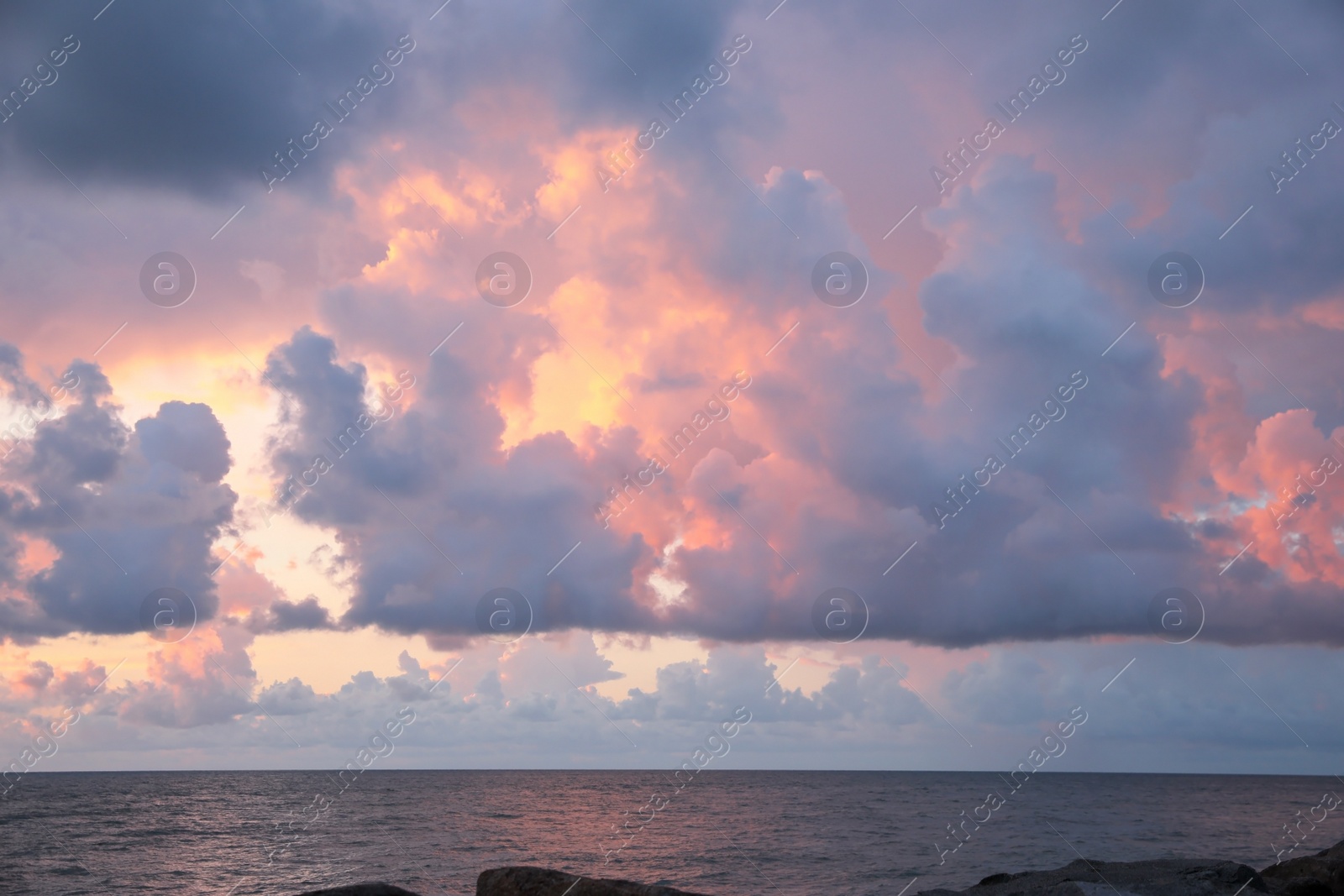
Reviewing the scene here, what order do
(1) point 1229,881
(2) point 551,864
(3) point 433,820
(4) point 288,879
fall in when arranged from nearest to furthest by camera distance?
1. (1) point 1229,881
2. (4) point 288,879
3. (2) point 551,864
4. (3) point 433,820

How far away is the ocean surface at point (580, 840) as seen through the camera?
39000mm

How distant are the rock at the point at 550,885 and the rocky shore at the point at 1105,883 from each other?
0.01 metres

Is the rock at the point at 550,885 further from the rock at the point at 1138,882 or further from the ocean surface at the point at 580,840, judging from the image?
the ocean surface at the point at 580,840

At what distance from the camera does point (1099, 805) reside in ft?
310

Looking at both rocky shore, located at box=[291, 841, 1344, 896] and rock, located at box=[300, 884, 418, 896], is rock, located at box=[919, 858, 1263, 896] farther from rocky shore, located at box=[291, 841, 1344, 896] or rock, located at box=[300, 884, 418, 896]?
rock, located at box=[300, 884, 418, 896]

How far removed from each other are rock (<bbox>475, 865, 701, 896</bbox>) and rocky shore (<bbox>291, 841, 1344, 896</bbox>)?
0.01 m

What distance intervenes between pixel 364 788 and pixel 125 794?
29.8 meters

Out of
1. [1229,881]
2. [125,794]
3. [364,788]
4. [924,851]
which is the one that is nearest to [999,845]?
[924,851]

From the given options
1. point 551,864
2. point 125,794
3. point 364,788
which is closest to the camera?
point 551,864

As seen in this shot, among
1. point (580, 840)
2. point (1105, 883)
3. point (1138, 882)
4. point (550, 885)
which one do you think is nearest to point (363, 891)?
point (550, 885)

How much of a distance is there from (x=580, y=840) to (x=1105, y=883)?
43.1 meters

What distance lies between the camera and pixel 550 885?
13.9 metres

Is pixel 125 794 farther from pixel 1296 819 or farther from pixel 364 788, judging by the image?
pixel 1296 819

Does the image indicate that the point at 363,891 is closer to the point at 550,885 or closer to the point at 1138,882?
the point at 550,885
